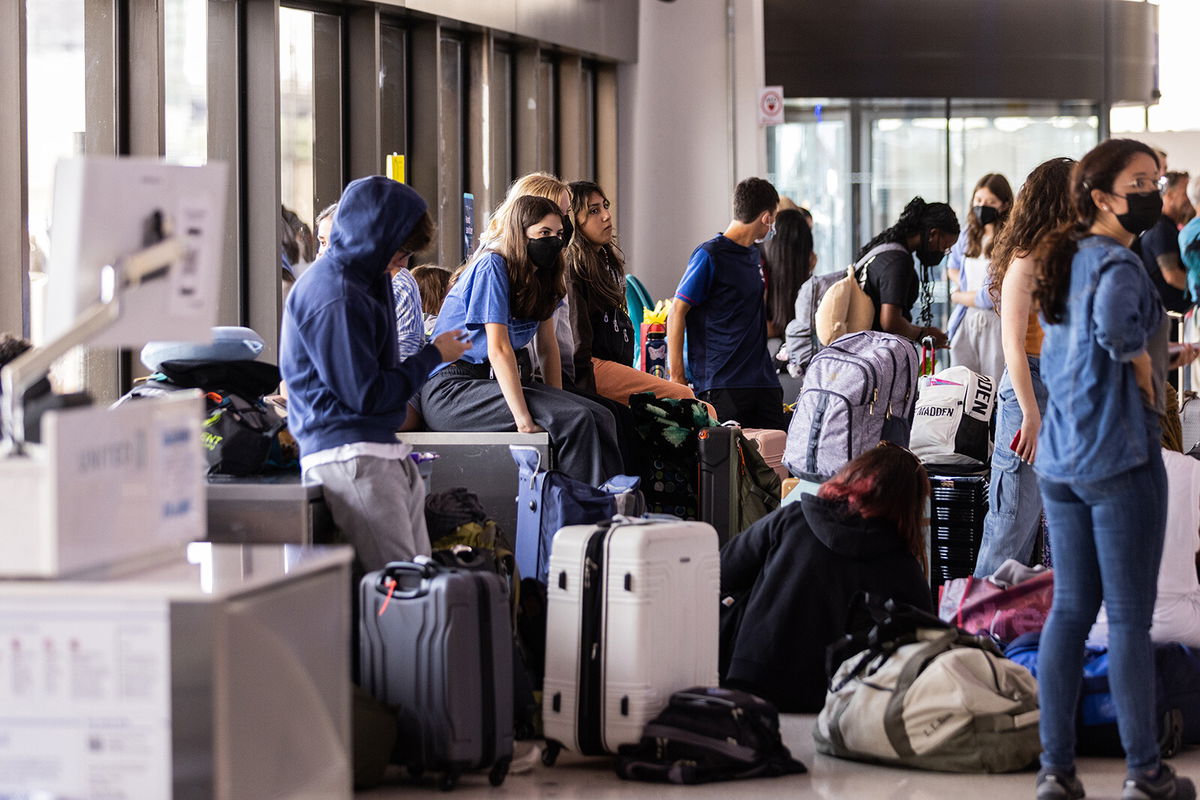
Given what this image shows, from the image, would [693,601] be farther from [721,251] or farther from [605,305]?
[721,251]

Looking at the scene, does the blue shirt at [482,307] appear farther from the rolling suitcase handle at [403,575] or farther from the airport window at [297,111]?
the airport window at [297,111]

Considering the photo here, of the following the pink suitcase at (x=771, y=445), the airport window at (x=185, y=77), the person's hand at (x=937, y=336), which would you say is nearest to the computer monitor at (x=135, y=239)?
the pink suitcase at (x=771, y=445)

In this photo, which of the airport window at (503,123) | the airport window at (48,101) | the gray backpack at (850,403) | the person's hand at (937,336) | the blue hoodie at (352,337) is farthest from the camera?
the airport window at (503,123)

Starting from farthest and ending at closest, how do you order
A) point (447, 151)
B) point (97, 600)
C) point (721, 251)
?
1. point (447, 151)
2. point (721, 251)
3. point (97, 600)

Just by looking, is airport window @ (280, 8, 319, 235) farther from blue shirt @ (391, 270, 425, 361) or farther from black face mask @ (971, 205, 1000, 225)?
black face mask @ (971, 205, 1000, 225)

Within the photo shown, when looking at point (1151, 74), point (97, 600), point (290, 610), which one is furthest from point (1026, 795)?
point (1151, 74)

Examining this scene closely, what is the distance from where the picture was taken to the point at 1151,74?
A: 15609 millimetres

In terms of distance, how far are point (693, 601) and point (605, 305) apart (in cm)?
226

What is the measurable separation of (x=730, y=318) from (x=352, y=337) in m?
3.11

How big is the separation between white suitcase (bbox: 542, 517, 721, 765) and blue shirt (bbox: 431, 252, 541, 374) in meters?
1.32

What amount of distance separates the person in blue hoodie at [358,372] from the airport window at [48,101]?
10.6 ft

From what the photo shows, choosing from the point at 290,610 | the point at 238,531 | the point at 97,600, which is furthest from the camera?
the point at 238,531

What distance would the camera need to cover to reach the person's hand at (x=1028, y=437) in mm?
4984

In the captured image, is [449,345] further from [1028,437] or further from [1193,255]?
[1193,255]
